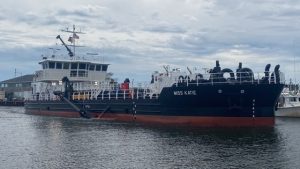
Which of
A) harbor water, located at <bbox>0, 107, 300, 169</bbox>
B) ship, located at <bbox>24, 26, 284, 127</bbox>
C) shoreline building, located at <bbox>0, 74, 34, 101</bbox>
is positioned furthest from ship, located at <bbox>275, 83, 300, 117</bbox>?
shoreline building, located at <bbox>0, 74, 34, 101</bbox>

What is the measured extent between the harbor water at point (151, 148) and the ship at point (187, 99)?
1.98 metres

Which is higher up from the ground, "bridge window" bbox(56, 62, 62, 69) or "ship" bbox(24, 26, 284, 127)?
"bridge window" bbox(56, 62, 62, 69)

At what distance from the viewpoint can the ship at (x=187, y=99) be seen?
30.1 meters

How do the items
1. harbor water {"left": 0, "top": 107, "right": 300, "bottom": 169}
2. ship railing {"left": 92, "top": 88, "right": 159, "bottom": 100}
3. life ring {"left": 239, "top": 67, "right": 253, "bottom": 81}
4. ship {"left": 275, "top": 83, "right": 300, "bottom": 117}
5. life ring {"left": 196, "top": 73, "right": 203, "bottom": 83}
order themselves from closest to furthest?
harbor water {"left": 0, "top": 107, "right": 300, "bottom": 169}, life ring {"left": 239, "top": 67, "right": 253, "bottom": 81}, life ring {"left": 196, "top": 73, "right": 203, "bottom": 83}, ship railing {"left": 92, "top": 88, "right": 159, "bottom": 100}, ship {"left": 275, "top": 83, "right": 300, "bottom": 117}

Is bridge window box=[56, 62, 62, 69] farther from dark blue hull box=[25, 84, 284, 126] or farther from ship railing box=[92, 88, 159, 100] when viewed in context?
dark blue hull box=[25, 84, 284, 126]

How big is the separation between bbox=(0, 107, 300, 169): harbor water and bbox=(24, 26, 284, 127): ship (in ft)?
6.49

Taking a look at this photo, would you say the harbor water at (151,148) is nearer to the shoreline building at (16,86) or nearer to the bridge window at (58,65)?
the bridge window at (58,65)

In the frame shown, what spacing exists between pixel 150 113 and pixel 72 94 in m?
13.6

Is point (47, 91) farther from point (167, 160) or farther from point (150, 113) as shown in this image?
point (167, 160)

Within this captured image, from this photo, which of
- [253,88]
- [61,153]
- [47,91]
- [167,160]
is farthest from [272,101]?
[47,91]

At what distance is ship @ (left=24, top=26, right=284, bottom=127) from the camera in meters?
30.1

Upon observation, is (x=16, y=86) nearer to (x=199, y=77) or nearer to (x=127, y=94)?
(x=127, y=94)

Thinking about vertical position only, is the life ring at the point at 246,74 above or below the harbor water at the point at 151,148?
above

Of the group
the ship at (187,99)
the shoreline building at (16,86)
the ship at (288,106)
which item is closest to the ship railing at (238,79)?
the ship at (187,99)
